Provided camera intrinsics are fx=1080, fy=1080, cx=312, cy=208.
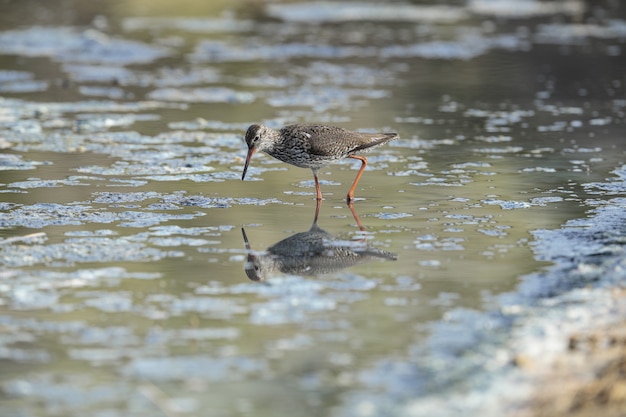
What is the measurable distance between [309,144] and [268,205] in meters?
0.69

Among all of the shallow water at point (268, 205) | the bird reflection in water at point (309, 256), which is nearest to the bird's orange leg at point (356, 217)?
the shallow water at point (268, 205)

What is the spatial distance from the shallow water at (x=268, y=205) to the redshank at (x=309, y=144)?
0.33 meters

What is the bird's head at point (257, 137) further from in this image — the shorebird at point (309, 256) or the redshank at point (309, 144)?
the shorebird at point (309, 256)

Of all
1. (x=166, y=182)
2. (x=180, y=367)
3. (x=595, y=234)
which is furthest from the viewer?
(x=166, y=182)

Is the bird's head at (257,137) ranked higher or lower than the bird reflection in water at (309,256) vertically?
higher

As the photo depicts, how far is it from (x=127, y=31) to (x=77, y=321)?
14639 millimetres

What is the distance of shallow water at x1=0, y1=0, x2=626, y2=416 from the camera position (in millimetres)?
5270

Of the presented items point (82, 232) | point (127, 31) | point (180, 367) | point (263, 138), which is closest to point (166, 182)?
point (263, 138)

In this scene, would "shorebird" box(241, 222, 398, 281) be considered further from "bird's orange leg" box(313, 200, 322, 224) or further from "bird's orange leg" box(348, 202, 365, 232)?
"bird's orange leg" box(313, 200, 322, 224)

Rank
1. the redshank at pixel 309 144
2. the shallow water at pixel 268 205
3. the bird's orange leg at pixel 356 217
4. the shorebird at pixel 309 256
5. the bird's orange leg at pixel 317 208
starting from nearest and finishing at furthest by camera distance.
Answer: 1. the shallow water at pixel 268 205
2. the shorebird at pixel 309 256
3. the bird's orange leg at pixel 356 217
4. the bird's orange leg at pixel 317 208
5. the redshank at pixel 309 144

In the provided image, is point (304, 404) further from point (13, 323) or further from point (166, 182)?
point (166, 182)

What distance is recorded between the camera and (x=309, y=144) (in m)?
9.26

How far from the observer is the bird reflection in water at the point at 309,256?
7.01 meters

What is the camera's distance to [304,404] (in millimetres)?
4879
